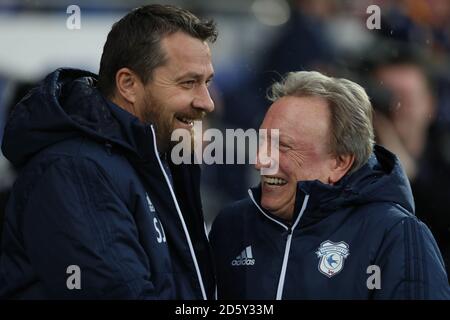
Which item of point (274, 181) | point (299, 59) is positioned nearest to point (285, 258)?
point (274, 181)

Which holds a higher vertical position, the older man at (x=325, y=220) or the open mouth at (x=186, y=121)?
the open mouth at (x=186, y=121)

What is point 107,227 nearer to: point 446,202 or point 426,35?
point 446,202

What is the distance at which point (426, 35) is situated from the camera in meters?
6.14

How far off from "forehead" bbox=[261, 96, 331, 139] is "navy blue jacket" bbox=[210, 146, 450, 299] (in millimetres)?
204

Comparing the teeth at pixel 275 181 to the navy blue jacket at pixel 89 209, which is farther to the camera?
the teeth at pixel 275 181

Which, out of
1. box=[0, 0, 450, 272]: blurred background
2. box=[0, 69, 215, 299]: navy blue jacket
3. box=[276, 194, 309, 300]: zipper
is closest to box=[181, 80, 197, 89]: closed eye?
box=[0, 69, 215, 299]: navy blue jacket

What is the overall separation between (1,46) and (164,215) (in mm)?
3504

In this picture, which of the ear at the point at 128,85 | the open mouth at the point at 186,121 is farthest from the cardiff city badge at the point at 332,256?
the ear at the point at 128,85

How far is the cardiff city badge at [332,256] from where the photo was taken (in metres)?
2.98

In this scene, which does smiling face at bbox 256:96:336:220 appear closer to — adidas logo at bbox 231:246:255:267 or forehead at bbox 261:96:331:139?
forehead at bbox 261:96:331:139

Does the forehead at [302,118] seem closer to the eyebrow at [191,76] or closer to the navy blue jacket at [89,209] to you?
the eyebrow at [191,76]

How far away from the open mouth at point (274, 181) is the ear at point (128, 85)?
526mm

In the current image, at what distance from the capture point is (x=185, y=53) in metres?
3.10
